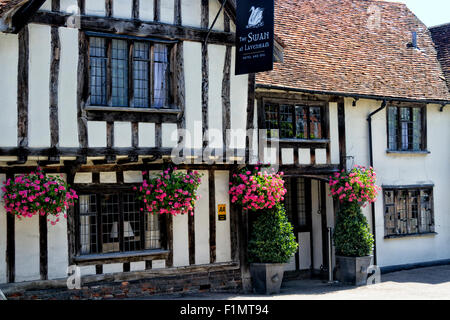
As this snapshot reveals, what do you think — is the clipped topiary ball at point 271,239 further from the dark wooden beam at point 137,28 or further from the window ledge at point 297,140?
the dark wooden beam at point 137,28

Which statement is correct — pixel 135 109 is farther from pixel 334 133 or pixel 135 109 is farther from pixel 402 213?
pixel 402 213

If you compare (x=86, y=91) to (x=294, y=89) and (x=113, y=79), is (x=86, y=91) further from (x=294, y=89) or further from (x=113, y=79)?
(x=294, y=89)

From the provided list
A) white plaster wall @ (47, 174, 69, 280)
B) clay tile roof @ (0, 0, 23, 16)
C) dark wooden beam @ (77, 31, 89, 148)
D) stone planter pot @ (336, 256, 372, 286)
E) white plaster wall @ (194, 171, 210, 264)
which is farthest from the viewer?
stone planter pot @ (336, 256, 372, 286)

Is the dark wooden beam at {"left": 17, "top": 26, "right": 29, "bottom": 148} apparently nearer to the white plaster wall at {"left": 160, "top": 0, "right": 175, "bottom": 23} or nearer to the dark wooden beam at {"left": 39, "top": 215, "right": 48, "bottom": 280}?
the dark wooden beam at {"left": 39, "top": 215, "right": 48, "bottom": 280}

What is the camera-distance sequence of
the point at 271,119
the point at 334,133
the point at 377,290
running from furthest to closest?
the point at 334,133 → the point at 271,119 → the point at 377,290

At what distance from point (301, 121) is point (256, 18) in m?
3.90

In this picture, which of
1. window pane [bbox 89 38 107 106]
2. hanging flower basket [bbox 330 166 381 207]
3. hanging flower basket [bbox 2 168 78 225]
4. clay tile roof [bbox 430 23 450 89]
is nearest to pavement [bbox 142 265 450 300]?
hanging flower basket [bbox 330 166 381 207]

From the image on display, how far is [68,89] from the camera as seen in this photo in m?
11.8

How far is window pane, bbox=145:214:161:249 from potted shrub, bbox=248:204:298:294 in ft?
7.34

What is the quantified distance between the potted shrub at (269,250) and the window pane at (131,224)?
2.72 metres

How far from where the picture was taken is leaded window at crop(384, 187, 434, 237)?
57.6 feet

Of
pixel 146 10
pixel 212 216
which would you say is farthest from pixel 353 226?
pixel 146 10

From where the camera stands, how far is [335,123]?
16.4m

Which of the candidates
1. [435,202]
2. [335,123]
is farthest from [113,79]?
[435,202]
